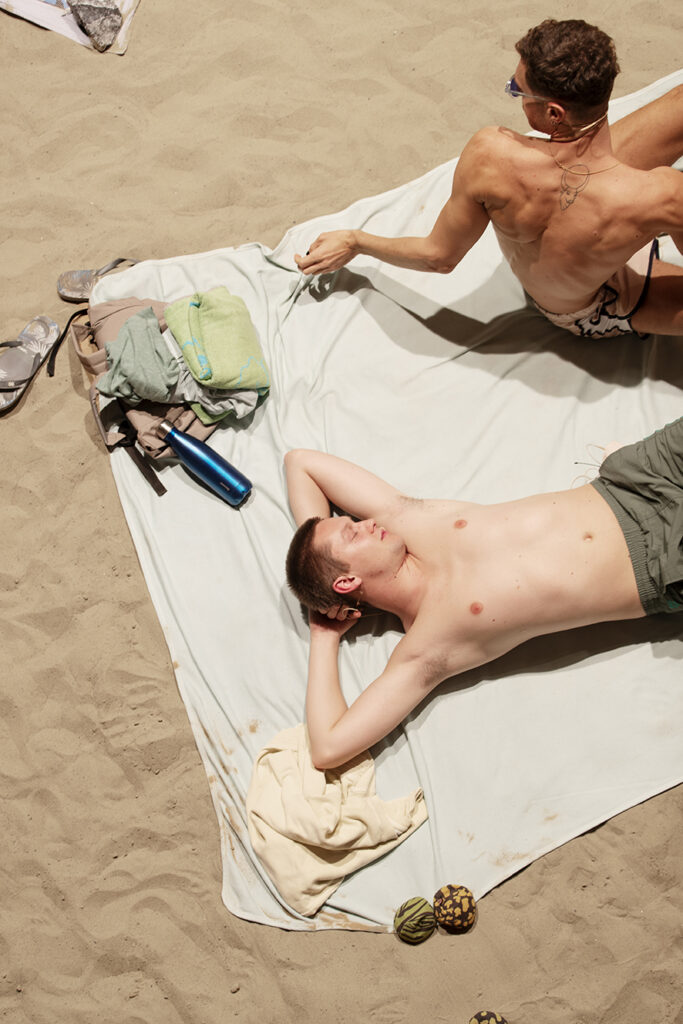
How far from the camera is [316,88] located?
4.39 meters

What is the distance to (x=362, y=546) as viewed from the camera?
3.03 metres

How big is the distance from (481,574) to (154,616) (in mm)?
1397

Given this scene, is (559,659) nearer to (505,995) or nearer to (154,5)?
(505,995)

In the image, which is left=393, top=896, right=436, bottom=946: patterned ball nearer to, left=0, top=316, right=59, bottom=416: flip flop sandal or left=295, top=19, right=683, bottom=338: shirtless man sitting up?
left=295, top=19, right=683, bottom=338: shirtless man sitting up

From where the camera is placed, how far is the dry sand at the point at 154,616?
295cm

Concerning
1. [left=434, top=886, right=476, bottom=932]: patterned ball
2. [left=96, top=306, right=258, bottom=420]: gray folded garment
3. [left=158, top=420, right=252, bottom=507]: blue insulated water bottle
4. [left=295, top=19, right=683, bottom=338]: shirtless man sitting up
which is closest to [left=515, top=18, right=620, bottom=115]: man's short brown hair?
[left=295, top=19, right=683, bottom=338]: shirtless man sitting up

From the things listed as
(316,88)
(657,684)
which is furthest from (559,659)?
(316,88)

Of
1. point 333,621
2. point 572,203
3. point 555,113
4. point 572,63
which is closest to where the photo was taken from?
point 572,63

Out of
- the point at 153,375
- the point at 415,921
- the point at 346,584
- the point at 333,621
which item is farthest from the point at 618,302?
the point at 415,921

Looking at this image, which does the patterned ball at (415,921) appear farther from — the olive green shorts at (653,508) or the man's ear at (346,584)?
the olive green shorts at (653,508)

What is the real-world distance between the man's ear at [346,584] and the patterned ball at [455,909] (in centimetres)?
111

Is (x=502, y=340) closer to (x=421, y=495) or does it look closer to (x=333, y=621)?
(x=421, y=495)

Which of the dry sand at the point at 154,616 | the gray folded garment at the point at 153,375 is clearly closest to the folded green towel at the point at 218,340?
the gray folded garment at the point at 153,375

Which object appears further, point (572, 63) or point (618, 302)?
point (618, 302)
